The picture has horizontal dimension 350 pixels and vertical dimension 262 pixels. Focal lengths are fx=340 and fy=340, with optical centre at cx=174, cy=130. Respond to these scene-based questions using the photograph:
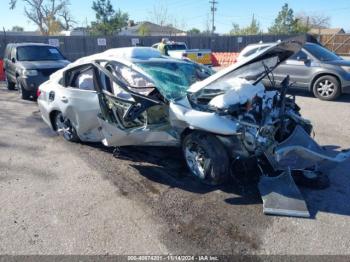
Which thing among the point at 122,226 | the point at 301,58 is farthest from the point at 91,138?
the point at 301,58

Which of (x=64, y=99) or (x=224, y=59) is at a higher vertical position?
(x=224, y=59)

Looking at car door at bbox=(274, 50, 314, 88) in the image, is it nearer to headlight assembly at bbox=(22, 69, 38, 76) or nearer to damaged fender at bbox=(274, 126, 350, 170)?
damaged fender at bbox=(274, 126, 350, 170)

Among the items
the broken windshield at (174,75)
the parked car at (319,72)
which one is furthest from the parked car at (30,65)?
the broken windshield at (174,75)

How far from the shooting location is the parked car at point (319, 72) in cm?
930

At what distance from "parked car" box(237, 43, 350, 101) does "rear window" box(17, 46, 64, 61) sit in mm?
6261

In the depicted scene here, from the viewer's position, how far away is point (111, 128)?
4922 mm

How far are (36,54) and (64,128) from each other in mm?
6341

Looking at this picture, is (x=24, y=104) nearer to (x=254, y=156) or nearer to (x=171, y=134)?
(x=171, y=134)

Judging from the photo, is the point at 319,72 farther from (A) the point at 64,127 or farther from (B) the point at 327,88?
(A) the point at 64,127

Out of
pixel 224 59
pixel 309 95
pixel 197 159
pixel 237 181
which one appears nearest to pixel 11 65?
pixel 197 159

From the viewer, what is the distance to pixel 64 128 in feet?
20.0

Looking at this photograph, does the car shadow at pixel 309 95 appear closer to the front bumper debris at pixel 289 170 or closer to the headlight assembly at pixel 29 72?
the front bumper debris at pixel 289 170

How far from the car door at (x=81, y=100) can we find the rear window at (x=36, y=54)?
602cm

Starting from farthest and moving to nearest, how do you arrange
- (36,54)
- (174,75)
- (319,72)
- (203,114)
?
(36,54) < (319,72) < (174,75) < (203,114)
